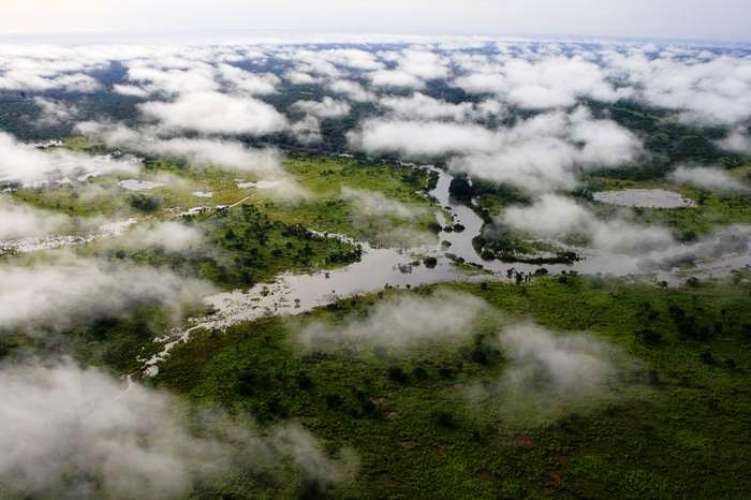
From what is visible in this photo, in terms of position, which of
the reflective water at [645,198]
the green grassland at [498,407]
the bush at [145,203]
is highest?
the reflective water at [645,198]

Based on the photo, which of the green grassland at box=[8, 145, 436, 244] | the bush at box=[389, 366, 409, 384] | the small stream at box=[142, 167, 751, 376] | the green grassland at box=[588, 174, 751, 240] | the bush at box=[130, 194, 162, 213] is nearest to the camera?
the bush at box=[389, 366, 409, 384]

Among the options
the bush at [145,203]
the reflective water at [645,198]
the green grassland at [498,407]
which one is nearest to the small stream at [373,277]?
the green grassland at [498,407]

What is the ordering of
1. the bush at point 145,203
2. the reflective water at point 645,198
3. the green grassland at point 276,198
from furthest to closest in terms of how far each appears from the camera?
1. the reflective water at point 645,198
2. the bush at point 145,203
3. the green grassland at point 276,198

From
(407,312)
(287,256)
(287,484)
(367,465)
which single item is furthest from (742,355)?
(287,256)

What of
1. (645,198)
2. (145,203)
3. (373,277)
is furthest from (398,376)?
(645,198)

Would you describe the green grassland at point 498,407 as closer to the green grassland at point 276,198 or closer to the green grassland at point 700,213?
the green grassland at point 700,213

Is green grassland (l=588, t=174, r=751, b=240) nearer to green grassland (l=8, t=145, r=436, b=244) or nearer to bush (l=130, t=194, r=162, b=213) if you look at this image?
green grassland (l=8, t=145, r=436, b=244)

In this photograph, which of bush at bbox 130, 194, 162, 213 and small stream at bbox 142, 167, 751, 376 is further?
bush at bbox 130, 194, 162, 213

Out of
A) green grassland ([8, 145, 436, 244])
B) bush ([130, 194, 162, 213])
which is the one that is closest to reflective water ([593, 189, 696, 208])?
green grassland ([8, 145, 436, 244])
